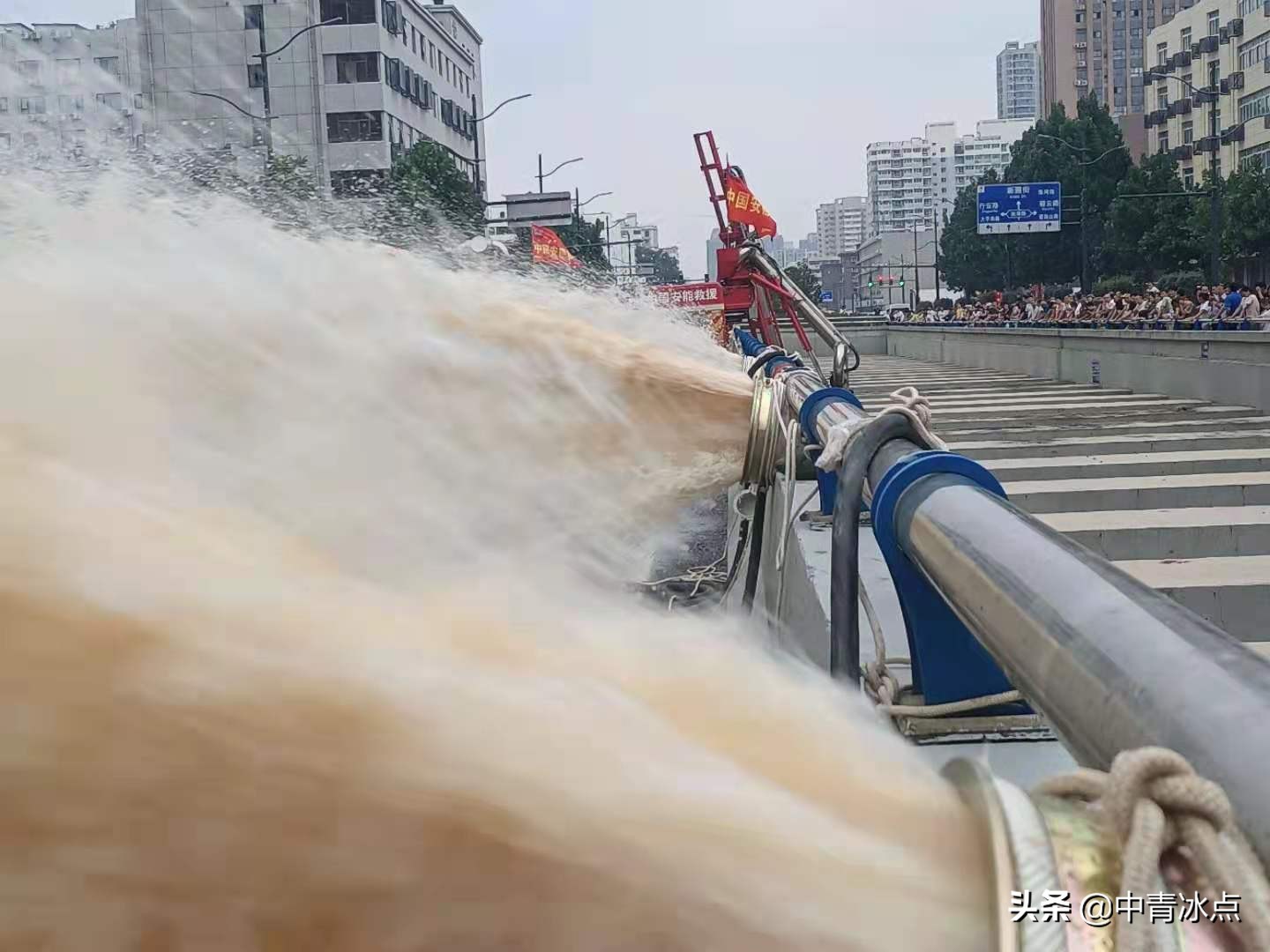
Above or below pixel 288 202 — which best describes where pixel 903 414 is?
below

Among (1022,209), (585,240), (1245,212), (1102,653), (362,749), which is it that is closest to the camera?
(362,749)

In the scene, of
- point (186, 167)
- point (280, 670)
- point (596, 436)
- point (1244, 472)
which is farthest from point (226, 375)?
point (1244, 472)

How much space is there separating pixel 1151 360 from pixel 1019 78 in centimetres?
19635

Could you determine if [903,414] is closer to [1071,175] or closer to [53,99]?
[53,99]

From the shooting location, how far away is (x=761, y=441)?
99.5 inches

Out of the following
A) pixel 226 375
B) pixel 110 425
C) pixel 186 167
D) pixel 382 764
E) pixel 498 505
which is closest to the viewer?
pixel 382 764

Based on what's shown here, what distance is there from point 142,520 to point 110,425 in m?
0.14

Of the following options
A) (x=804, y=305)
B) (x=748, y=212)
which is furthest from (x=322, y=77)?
(x=804, y=305)

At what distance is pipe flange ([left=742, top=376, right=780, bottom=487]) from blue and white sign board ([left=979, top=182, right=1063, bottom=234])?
115ft

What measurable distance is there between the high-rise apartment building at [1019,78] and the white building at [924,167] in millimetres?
29437

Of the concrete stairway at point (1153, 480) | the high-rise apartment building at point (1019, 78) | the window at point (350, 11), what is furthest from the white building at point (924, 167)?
the concrete stairway at point (1153, 480)

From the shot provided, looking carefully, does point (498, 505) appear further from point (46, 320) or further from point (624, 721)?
point (624, 721)

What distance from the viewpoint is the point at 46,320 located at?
0.84 m

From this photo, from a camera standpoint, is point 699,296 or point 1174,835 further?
point 699,296
